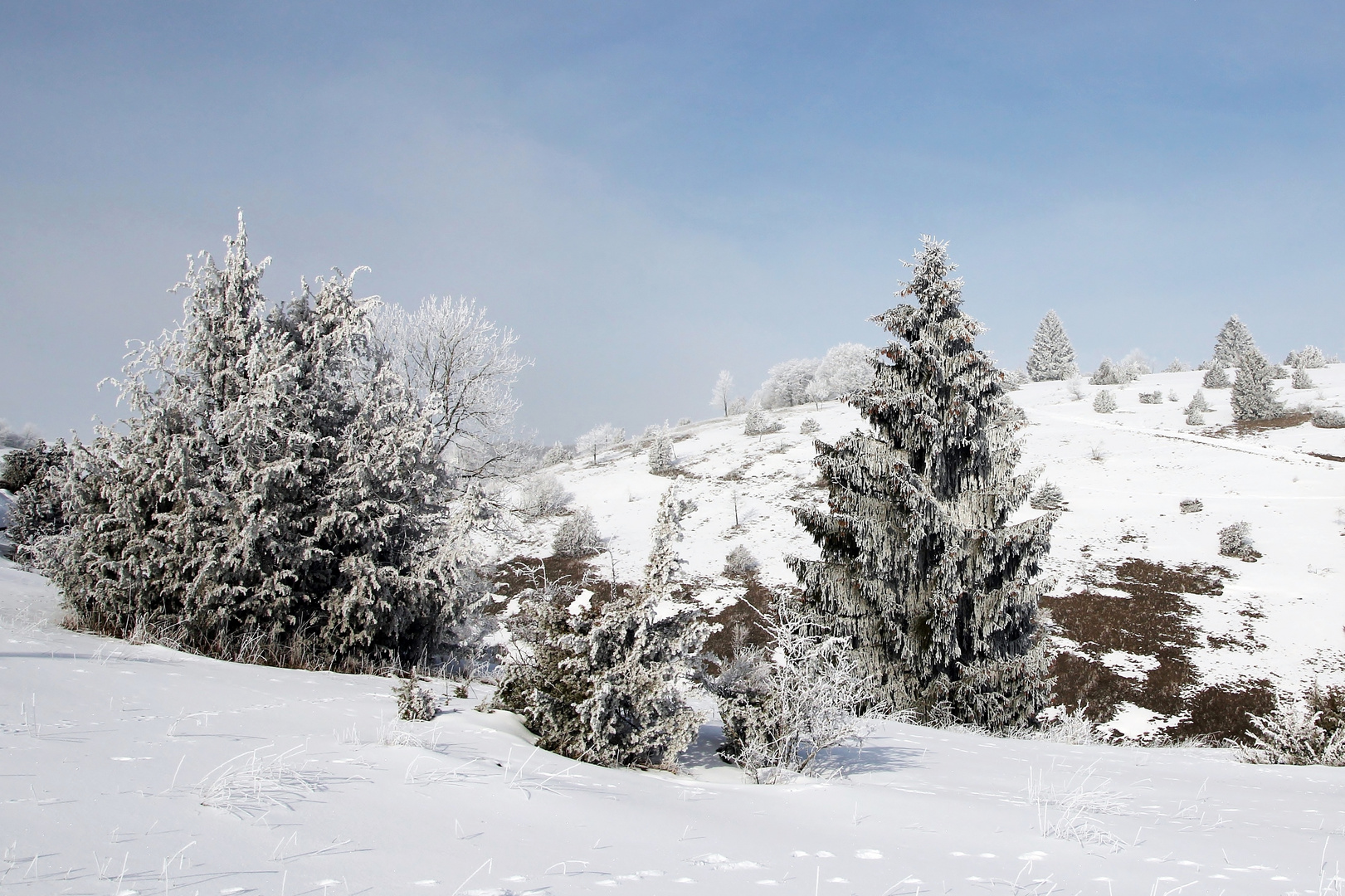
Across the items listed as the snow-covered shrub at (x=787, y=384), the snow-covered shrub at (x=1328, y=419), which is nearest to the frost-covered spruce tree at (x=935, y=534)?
the snow-covered shrub at (x=1328, y=419)

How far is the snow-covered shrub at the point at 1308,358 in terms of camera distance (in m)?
55.2

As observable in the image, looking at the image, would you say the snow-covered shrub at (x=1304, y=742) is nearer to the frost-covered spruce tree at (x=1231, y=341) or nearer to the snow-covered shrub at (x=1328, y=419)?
the snow-covered shrub at (x=1328, y=419)

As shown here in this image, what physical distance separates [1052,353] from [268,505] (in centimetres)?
6661

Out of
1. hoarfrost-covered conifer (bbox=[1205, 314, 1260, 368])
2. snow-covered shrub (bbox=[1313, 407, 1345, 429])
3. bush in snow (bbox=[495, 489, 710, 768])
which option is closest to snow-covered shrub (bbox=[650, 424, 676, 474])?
snow-covered shrub (bbox=[1313, 407, 1345, 429])

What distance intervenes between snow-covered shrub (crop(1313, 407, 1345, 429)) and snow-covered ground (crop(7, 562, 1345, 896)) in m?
38.8

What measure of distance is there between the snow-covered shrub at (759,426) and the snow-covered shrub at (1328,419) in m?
27.6

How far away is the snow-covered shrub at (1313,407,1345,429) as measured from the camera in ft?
112

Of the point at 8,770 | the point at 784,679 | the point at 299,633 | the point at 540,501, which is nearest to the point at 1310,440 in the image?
the point at 540,501

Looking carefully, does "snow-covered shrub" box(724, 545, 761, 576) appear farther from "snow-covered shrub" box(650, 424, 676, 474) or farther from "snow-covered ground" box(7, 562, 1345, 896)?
"snow-covered ground" box(7, 562, 1345, 896)

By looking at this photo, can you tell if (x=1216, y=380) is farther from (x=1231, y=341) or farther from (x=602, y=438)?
(x=602, y=438)

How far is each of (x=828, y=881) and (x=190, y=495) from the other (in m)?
8.60

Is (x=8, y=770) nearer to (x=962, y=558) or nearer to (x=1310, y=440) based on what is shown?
(x=962, y=558)

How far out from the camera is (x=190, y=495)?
27.9 ft

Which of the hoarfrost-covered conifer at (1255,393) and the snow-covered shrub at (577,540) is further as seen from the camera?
the hoarfrost-covered conifer at (1255,393)
